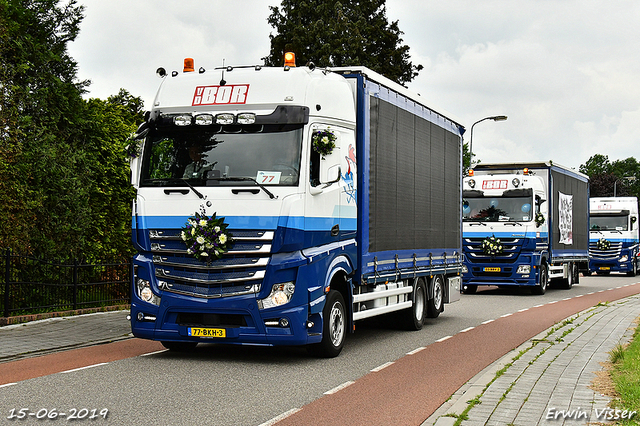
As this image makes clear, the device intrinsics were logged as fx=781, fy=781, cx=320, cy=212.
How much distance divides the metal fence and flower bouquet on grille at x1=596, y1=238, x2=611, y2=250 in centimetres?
2994

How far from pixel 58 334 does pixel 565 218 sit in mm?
19204

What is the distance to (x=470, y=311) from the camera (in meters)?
18.4

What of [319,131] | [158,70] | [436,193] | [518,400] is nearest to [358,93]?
[319,131]

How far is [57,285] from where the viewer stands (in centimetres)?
1466

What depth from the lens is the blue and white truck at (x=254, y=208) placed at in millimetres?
9578

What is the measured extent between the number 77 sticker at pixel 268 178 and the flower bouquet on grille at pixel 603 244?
34244 mm

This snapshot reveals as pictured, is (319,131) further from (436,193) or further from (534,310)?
(534,310)

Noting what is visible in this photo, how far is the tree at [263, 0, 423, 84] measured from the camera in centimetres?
4378

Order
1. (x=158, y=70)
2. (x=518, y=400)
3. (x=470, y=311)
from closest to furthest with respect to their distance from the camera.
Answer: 1. (x=518, y=400)
2. (x=158, y=70)
3. (x=470, y=311)

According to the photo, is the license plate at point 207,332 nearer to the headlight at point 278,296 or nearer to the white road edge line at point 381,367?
the headlight at point 278,296

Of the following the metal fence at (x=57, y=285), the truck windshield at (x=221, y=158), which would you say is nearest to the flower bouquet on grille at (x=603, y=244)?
the metal fence at (x=57, y=285)

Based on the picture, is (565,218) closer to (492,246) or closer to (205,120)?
(492,246)

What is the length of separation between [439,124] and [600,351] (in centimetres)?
609

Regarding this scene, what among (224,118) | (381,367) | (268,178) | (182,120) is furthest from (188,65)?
(381,367)
